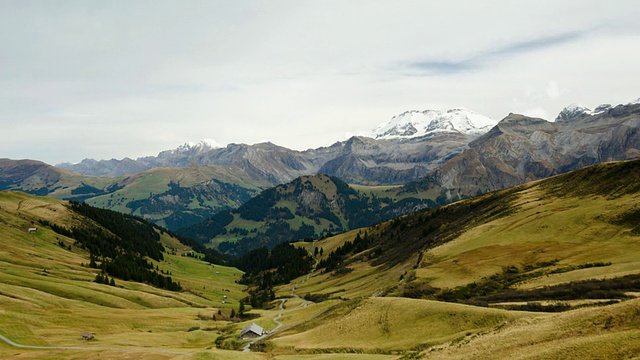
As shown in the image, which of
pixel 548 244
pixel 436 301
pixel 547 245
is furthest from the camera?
pixel 548 244

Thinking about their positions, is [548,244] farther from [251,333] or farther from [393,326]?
[251,333]

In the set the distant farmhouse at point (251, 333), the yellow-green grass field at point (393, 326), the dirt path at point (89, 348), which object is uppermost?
the yellow-green grass field at point (393, 326)

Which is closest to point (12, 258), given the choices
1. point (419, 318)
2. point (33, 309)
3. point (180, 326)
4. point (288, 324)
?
point (33, 309)

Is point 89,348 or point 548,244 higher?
point 548,244

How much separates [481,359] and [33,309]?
399 ft

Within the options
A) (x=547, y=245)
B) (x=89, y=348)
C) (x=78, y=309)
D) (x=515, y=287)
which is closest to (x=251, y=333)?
(x=89, y=348)

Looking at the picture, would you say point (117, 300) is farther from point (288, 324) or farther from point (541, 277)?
point (541, 277)

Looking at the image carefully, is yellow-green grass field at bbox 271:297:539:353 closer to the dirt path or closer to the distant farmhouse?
the distant farmhouse

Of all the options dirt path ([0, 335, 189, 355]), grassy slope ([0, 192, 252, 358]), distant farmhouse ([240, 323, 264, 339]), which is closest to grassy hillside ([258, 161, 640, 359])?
distant farmhouse ([240, 323, 264, 339])

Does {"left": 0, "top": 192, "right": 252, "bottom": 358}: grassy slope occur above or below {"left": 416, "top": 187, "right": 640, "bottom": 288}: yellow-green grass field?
below

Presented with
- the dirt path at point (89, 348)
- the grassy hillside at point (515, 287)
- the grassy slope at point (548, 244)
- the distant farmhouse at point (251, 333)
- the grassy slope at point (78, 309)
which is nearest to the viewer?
the grassy hillside at point (515, 287)

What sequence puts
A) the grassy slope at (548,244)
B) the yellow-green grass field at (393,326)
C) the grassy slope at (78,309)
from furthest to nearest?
the grassy slope at (78,309) → the grassy slope at (548,244) → the yellow-green grass field at (393,326)

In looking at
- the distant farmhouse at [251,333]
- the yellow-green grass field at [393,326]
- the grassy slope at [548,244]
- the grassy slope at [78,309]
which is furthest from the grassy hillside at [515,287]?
the grassy slope at [78,309]

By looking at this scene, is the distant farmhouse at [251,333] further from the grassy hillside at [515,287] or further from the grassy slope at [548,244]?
the grassy slope at [548,244]
